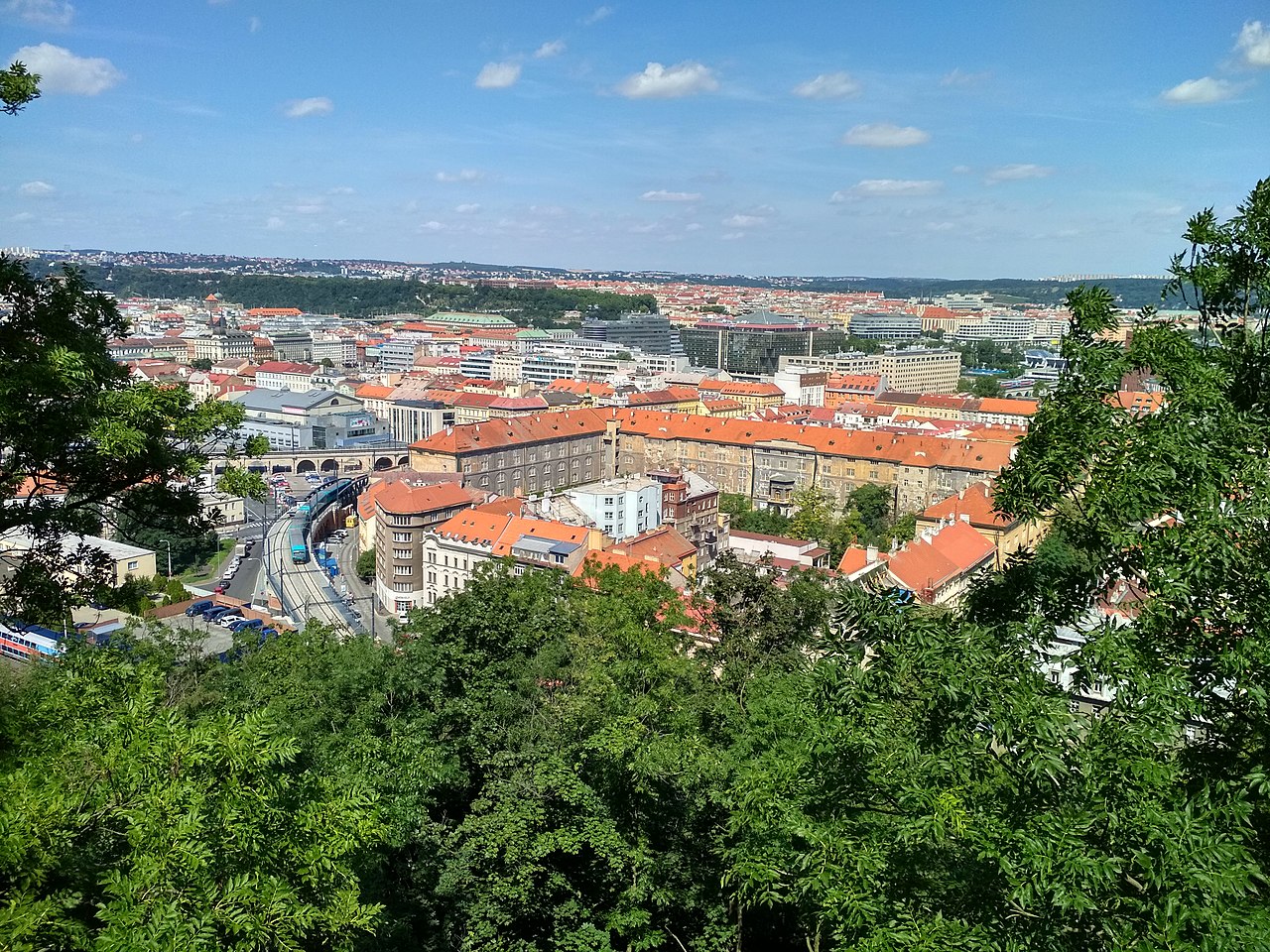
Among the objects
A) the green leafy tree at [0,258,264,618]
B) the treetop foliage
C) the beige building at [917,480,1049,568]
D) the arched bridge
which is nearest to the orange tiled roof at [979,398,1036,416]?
the beige building at [917,480,1049,568]

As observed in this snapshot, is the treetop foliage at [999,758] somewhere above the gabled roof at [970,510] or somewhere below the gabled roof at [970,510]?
above

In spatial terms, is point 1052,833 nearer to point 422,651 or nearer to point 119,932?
point 119,932

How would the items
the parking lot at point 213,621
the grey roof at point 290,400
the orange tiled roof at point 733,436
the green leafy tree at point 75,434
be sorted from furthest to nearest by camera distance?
1. the grey roof at point 290,400
2. the orange tiled roof at point 733,436
3. the parking lot at point 213,621
4. the green leafy tree at point 75,434

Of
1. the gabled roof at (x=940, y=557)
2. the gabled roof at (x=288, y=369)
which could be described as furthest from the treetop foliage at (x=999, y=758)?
the gabled roof at (x=288, y=369)

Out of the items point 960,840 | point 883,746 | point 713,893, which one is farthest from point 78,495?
point 713,893

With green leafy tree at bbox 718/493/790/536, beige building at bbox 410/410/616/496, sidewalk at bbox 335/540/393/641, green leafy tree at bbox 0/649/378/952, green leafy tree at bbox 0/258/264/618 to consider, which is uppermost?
green leafy tree at bbox 0/258/264/618

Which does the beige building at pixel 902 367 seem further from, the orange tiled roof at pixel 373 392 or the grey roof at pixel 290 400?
the grey roof at pixel 290 400

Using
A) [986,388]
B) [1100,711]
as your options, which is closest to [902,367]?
[986,388]

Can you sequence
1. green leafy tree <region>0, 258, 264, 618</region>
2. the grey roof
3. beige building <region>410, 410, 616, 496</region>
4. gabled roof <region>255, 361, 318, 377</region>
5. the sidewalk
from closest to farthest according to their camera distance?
green leafy tree <region>0, 258, 264, 618</region> < the sidewalk < beige building <region>410, 410, 616, 496</region> < the grey roof < gabled roof <region>255, 361, 318, 377</region>

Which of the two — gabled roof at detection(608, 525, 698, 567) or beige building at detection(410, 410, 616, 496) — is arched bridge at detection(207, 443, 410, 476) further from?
gabled roof at detection(608, 525, 698, 567)

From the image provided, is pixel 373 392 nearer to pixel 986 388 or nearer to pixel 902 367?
pixel 902 367

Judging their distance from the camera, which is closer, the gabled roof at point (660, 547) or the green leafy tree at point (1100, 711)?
the green leafy tree at point (1100, 711)
